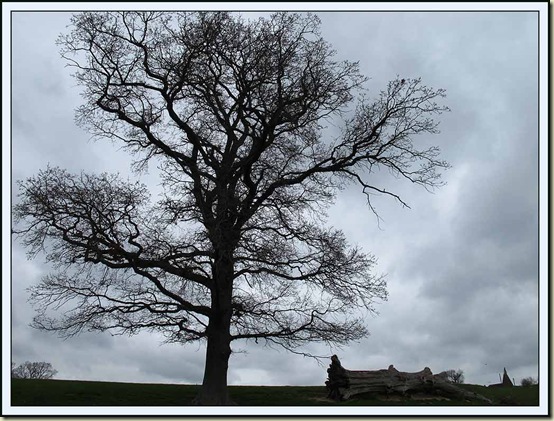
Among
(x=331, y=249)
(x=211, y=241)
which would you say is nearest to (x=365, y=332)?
(x=331, y=249)

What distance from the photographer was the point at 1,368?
15.6 metres

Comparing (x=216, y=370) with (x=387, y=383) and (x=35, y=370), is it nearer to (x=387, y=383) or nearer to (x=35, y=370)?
(x=387, y=383)

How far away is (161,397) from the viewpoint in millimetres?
20781

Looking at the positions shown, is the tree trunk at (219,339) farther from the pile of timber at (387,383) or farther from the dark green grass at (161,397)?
the pile of timber at (387,383)

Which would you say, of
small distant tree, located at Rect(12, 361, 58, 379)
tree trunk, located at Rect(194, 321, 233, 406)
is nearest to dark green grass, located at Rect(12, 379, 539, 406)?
tree trunk, located at Rect(194, 321, 233, 406)

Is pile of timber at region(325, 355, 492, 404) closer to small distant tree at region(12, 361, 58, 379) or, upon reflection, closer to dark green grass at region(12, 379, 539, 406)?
dark green grass at region(12, 379, 539, 406)

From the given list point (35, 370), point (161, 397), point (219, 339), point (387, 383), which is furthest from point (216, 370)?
point (35, 370)

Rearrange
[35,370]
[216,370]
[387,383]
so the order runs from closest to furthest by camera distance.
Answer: [216,370] → [387,383] → [35,370]

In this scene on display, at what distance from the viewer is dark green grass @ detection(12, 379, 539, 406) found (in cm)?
1889

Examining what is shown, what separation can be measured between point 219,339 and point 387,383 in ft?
20.2

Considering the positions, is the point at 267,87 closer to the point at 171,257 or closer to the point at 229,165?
the point at 229,165

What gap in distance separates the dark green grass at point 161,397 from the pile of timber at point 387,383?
Result: 312mm

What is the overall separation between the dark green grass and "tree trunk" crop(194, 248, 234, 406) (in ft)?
2.80

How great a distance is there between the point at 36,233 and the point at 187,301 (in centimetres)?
521
